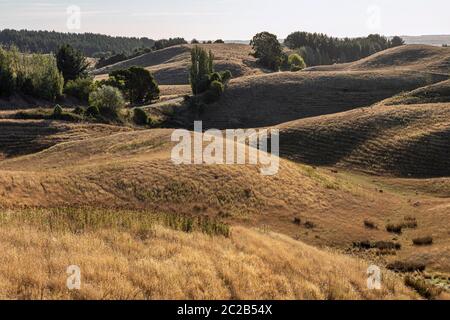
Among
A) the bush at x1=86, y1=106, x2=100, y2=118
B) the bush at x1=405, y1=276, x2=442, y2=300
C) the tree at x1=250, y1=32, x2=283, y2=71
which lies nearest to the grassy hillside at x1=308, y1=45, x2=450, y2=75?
the tree at x1=250, y1=32, x2=283, y2=71

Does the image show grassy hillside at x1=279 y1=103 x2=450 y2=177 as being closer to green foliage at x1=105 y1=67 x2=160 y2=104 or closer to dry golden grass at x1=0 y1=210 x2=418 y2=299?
green foliage at x1=105 y1=67 x2=160 y2=104

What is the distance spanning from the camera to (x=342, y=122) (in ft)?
235

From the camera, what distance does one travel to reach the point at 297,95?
104188 millimetres

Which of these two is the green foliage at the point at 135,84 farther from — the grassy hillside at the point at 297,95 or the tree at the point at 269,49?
the tree at the point at 269,49

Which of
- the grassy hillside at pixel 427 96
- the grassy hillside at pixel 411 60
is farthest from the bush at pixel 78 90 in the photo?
the grassy hillside at pixel 411 60

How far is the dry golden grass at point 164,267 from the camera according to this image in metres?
12.4

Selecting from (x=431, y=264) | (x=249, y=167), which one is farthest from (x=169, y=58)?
(x=431, y=264)

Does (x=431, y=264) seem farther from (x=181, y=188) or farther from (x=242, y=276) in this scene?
(x=181, y=188)

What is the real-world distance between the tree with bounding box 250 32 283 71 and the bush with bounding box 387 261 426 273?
426 feet

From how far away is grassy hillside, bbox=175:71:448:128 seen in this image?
94500 mm

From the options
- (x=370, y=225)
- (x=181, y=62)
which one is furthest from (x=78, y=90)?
(x=370, y=225)

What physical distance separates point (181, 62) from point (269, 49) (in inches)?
1308

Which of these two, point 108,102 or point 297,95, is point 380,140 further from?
point 108,102

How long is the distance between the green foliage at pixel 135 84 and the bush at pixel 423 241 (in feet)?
259
